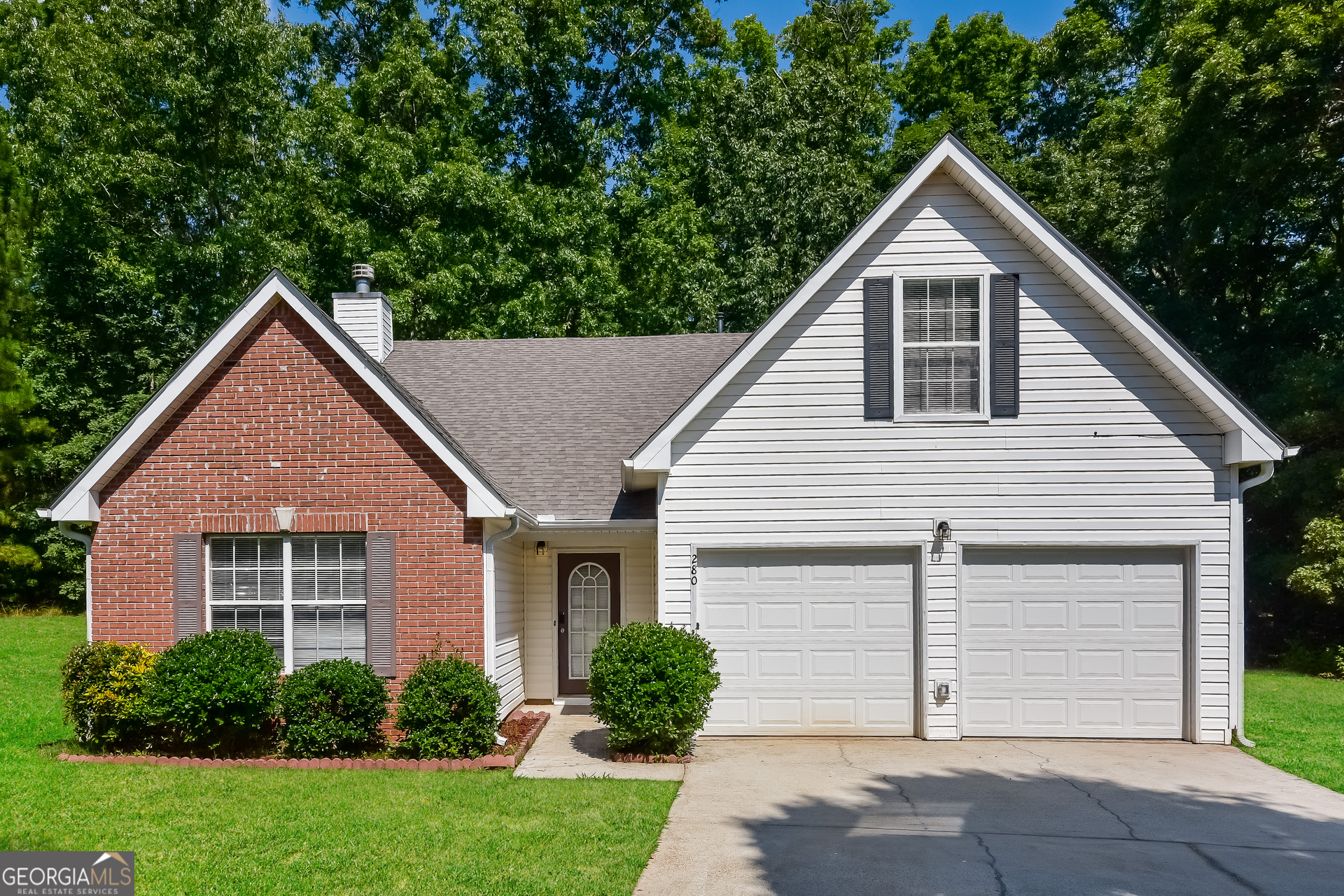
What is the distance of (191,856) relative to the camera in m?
6.75

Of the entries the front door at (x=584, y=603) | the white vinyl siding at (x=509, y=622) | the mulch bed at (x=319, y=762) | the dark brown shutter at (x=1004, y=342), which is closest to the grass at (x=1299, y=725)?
the dark brown shutter at (x=1004, y=342)

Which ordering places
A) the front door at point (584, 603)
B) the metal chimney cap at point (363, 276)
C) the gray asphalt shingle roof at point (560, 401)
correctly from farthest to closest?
the metal chimney cap at point (363, 276)
the front door at point (584, 603)
the gray asphalt shingle roof at point (560, 401)

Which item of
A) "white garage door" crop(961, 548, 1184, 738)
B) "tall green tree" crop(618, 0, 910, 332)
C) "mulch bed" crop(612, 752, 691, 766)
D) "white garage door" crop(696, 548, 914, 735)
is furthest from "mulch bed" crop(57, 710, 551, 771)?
"tall green tree" crop(618, 0, 910, 332)

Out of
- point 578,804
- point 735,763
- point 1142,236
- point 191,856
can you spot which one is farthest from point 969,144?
point 191,856

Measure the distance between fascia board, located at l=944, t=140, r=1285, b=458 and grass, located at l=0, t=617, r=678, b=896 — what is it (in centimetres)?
718

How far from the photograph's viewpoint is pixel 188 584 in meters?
10.8

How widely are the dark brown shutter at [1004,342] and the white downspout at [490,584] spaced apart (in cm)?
586

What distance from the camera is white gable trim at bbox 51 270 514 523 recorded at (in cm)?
1067

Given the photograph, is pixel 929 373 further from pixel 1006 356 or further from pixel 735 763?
pixel 735 763

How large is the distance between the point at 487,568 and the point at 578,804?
3399 mm

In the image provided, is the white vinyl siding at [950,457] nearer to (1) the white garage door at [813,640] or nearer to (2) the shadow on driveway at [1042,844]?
(1) the white garage door at [813,640]

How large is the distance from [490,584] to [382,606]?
124 cm

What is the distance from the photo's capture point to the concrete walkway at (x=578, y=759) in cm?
945

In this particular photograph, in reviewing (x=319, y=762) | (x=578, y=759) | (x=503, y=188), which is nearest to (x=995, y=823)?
(x=578, y=759)
